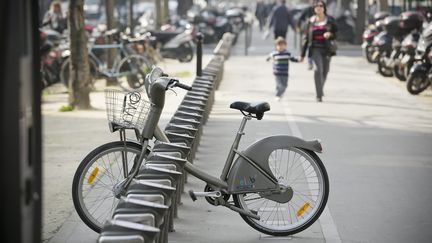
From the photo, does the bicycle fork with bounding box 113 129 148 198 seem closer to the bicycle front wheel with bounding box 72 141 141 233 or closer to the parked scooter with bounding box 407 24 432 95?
the bicycle front wheel with bounding box 72 141 141 233

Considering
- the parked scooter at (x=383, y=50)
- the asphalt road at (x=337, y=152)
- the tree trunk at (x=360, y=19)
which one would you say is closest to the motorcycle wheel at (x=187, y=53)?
the asphalt road at (x=337, y=152)

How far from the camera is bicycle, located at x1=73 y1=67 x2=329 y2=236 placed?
6.86 metres

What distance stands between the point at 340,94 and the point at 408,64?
1.53m

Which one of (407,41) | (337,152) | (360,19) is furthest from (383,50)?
(360,19)

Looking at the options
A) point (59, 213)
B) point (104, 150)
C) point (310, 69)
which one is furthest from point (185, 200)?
point (310, 69)

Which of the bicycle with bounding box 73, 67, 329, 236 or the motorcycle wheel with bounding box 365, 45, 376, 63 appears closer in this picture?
the bicycle with bounding box 73, 67, 329, 236

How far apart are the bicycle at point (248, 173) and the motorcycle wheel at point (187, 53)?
21238 mm

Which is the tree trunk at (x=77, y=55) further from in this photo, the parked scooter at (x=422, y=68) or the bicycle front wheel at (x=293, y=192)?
the bicycle front wheel at (x=293, y=192)

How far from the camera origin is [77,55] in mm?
16312

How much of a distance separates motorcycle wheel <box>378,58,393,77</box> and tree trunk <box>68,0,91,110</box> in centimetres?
764

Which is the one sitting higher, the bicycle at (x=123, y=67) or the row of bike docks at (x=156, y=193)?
the row of bike docks at (x=156, y=193)

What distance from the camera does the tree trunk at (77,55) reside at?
53.1 feet

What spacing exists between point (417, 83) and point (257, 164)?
36.9 ft

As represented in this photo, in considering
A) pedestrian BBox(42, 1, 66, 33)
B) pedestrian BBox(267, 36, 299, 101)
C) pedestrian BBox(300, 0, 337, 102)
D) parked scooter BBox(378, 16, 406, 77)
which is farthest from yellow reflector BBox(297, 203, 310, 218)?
pedestrian BBox(42, 1, 66, 33)
